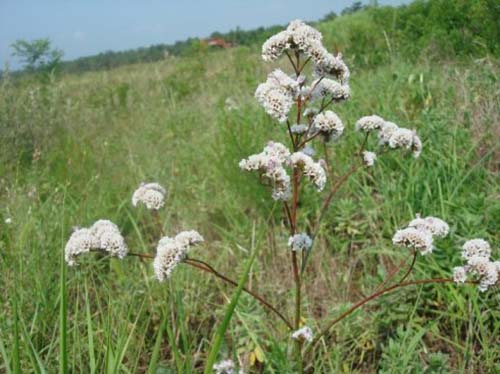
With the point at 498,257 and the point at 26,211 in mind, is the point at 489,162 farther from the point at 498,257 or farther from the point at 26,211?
the point at 26,211

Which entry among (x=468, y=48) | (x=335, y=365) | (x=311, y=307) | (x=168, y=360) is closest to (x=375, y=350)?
(x=335, y=365)

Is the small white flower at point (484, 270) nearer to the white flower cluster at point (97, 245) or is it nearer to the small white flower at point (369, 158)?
the small white flower at point (369, 158)

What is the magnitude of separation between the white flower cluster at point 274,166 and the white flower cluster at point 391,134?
1.27 ft

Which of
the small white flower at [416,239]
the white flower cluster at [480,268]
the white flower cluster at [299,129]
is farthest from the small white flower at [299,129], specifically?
the white flower cluster at [480,268]

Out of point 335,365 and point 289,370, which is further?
point 335,365

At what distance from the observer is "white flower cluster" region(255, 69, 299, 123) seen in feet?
4.57

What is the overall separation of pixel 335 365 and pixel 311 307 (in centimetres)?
42

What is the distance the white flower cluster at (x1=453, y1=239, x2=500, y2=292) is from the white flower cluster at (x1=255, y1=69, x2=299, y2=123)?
73cm

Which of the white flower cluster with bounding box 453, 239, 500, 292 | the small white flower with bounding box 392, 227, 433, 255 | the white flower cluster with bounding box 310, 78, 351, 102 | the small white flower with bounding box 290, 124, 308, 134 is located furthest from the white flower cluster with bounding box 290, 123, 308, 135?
the white flower cluster with bounding box 453, 239, 500, 292

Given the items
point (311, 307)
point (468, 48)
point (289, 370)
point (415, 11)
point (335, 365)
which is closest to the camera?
point (289, 370)

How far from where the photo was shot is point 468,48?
4984mm

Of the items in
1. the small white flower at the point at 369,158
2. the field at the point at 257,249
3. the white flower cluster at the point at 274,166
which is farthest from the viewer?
the field at the point at 257,249

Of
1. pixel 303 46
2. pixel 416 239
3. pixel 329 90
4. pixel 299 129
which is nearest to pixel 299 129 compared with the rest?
pixel 299 129

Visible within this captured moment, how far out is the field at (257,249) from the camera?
6.09 feet
